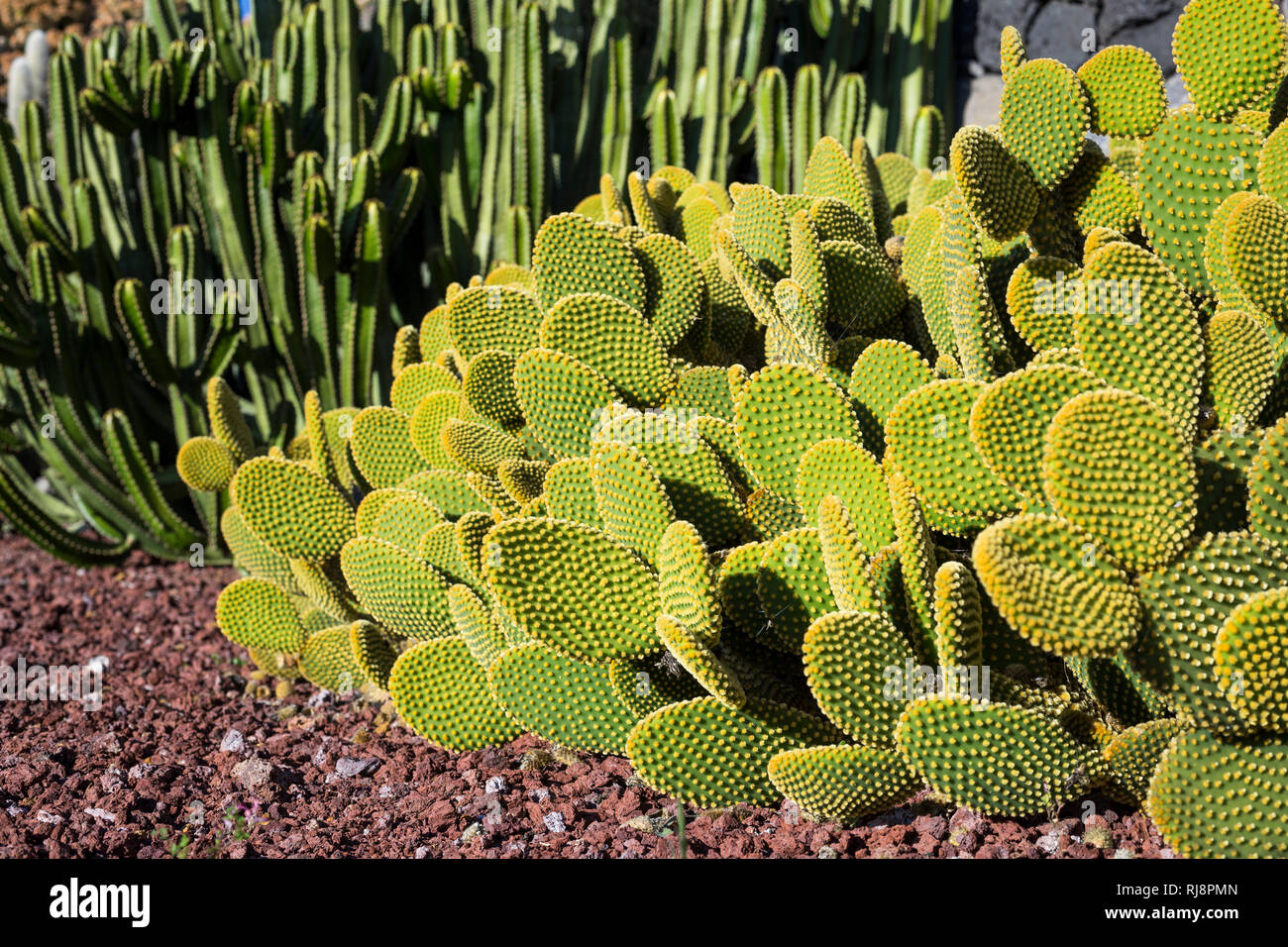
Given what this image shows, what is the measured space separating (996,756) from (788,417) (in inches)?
26.1

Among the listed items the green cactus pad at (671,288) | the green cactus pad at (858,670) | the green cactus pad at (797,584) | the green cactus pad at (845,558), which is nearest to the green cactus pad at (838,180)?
the green cactus pad at (671,288)

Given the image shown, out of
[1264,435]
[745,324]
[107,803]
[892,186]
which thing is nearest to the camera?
[1264,435]

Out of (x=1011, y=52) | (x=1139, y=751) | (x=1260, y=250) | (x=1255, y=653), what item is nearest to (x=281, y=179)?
(x=1011, y=52)

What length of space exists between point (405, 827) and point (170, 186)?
12.2 ft

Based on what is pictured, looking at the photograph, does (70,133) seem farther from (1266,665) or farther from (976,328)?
(1266,665)

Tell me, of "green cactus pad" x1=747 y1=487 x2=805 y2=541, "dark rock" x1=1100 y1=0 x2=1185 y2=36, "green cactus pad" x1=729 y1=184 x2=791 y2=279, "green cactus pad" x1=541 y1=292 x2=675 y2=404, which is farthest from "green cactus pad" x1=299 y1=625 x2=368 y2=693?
"dark rock" x1=1100 y1=0 x2=1185 y2=36

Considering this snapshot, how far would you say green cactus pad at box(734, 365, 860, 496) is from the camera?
2.06 metres

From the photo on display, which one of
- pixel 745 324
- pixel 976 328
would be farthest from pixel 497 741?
pixel 976 328

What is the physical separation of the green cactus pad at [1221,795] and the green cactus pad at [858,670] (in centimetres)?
39

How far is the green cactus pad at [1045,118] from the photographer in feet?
6.86

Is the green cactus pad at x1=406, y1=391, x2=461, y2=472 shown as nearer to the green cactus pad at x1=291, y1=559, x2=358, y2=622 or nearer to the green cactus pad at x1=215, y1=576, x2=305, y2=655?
the green cactus pad at x1=291, y1=559, x2=358, y2=622

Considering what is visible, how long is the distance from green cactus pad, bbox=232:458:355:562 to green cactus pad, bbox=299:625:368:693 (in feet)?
0.64

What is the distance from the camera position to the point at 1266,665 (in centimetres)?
159

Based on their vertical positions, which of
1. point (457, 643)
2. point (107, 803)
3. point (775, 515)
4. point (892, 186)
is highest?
point (892, 186)
